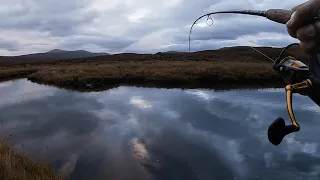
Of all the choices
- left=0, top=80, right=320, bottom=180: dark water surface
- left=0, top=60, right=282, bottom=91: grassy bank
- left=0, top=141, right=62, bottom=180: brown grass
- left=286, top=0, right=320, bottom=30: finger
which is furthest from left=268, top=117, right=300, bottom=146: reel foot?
left=0, top=60, right=282, bottom=91: grassy bank

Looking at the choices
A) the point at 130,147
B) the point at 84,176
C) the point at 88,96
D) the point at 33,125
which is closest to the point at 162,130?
the point at 130,147

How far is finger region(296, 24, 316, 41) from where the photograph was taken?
1660mm

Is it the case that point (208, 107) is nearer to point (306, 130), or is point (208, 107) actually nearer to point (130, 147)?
point (306, 130)

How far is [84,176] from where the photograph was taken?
8.23 meters

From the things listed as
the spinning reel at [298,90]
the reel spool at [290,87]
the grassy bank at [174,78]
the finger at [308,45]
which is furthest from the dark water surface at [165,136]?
the finger at [308,45]

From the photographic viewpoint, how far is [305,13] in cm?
161

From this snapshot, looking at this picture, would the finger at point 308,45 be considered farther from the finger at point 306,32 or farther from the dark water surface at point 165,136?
the dark water surface at point 165,136

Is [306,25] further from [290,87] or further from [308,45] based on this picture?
[290,87]

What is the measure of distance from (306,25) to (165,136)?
10167 mm

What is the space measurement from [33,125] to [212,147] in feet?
26.4

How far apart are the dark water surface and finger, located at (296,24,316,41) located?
684 centimetres

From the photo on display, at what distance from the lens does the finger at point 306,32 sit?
5.45ft

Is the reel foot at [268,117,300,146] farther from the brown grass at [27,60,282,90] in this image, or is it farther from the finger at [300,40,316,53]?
the brown grass at [27,60,282,90]

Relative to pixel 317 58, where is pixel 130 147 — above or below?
below
